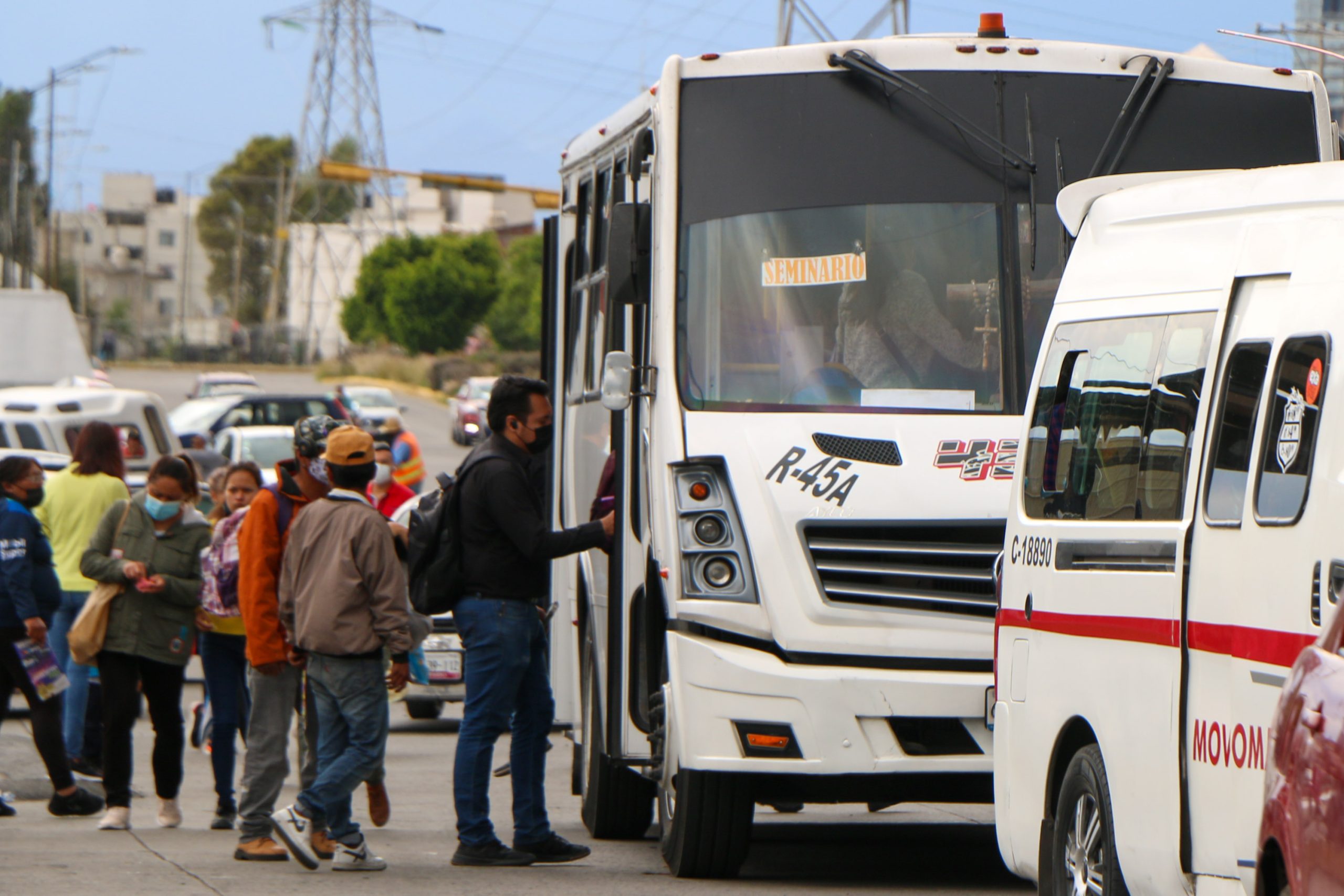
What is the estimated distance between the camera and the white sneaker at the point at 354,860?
8602mm

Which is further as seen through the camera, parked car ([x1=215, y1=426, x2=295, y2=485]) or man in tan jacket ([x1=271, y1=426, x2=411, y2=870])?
parked car ([x1=215, y1=426, x2=295, y2=485])

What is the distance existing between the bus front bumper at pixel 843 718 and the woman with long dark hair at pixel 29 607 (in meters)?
4.06

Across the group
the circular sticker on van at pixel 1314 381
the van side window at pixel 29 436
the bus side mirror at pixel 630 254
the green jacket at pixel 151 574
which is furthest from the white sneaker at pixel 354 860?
the van side window at pixel 29 436

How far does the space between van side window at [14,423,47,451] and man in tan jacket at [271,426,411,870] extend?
1458 cm

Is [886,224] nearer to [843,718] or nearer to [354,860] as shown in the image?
[843,718]

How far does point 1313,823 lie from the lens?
12.8 ft

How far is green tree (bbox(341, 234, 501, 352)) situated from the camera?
82688 millimetres

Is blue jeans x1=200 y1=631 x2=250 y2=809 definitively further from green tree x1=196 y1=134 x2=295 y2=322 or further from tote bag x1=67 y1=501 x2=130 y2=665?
green tree x1=196 y1=134 x2=295 y2=322

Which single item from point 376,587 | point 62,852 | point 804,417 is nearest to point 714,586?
point 804,417

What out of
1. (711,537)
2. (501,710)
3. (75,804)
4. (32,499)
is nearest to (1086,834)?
(711,537)

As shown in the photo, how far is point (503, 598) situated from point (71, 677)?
454 cm

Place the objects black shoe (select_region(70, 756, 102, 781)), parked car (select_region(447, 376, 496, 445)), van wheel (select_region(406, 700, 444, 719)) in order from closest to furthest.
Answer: black shoe (select_region(70, 756, 102, 781)), van wheel (select_region(406, 700, 444, 719)), parked car (select_region(447, 376, 496, 445))

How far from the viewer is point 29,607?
1027 cm

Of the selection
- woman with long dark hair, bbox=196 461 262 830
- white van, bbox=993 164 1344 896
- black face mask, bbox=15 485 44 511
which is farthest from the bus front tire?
black face mask, bbox=15 485 44 511
